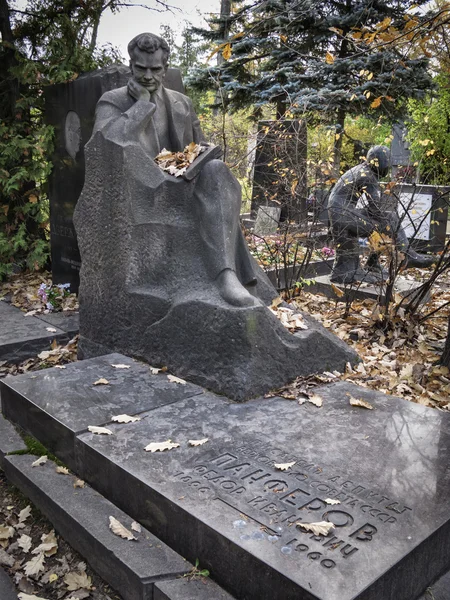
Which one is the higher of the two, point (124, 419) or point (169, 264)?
point (169, 264)

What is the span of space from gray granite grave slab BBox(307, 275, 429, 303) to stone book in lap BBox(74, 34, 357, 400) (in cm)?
304

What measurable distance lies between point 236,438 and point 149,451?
47 cm

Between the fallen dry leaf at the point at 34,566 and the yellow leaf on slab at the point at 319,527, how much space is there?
133cm

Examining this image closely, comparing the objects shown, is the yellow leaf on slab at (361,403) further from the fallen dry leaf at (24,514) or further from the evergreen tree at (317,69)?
the evergreen tree at (317,69)

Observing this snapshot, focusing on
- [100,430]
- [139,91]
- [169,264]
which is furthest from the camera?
[139,91]

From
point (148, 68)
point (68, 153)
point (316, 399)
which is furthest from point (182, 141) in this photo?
point (68, 153)

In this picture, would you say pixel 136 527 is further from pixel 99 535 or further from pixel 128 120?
pixel 128 120

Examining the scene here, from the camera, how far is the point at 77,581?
2738mm

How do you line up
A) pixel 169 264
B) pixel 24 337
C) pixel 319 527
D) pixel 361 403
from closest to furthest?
pixel 319 527 < pixel 361 403 < pixel 169 264 < pixel 24 337

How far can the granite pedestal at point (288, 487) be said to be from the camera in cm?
221

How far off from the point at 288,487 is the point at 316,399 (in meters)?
1.08

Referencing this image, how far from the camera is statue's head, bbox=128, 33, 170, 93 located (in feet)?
14.7

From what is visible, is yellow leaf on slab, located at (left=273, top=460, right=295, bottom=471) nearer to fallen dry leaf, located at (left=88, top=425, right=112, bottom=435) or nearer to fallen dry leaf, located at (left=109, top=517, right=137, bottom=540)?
fallen dry leaf, located at (left=109, top=517, right=137, bottom=540)

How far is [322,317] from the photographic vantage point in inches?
279
